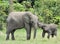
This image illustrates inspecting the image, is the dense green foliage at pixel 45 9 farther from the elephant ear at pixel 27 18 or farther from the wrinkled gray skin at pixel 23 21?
the elephant ear at pixel 27 18

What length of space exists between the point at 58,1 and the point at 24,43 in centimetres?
1768

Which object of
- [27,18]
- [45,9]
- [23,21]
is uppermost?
[27,18]

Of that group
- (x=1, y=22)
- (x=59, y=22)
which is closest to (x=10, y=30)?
(x=1, y=22)

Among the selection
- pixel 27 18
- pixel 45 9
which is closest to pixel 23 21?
pixel 27 18

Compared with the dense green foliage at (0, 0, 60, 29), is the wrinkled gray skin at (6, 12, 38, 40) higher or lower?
higher

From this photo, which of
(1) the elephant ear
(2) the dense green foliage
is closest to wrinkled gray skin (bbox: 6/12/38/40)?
(1) the elephant ear

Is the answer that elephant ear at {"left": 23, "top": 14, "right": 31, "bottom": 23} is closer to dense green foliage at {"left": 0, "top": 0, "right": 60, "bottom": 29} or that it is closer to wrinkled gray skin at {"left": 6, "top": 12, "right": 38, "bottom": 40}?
wrinkled gray skin at {"left": 6, "top": 12, "right": 38, "bottom": 40}

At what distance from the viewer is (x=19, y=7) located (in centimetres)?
3034

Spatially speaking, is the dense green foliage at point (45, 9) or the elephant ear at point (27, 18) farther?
the dense green foliage at point (45, 9)

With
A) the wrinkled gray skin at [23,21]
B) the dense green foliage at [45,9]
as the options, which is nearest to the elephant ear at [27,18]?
the wrinkled gray skin at [23,21]

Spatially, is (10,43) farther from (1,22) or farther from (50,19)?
(50,19)

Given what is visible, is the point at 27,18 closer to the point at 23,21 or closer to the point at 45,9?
the point at 23,21

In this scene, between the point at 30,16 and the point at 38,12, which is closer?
the point at 30,16

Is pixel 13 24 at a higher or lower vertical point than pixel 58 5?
higher
